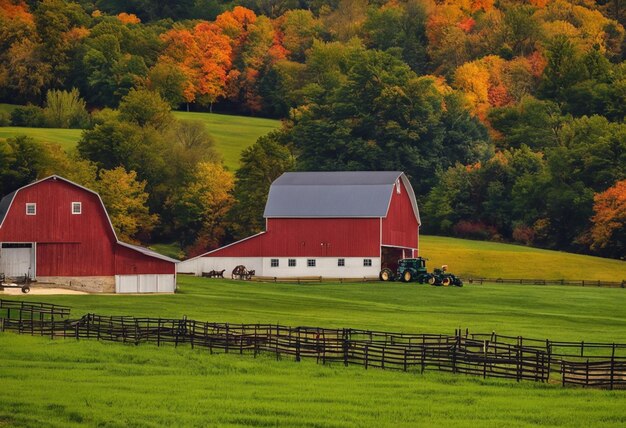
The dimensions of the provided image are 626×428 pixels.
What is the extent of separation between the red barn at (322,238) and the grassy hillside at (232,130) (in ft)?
164

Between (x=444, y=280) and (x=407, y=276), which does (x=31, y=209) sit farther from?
(x=444, y=280)

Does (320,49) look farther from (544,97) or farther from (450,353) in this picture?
(450,353)

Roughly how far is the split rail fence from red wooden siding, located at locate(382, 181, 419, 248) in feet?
134

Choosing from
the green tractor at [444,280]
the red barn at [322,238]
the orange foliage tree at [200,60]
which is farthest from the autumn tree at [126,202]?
the orange foliage tree at [200,60]

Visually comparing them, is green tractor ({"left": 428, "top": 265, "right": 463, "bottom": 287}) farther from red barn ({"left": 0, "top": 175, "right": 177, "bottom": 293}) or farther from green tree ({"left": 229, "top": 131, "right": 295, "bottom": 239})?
green tree ({"left": 229, "top": 131, "right": 295, "bottom": 239})

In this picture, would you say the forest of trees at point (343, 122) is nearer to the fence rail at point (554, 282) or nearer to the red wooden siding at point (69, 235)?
the fence rail at point (554, 282)

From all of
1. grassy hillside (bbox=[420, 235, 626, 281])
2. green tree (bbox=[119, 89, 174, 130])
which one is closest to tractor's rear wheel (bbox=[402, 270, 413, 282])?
grassy hillside (bbox=[420, 235, 626, 281])

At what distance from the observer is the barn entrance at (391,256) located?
11006 cm

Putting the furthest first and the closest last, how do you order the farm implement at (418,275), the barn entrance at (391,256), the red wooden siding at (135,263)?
1. the barn entrance at (391,256)
2. the farm implement at (418,275)
3. the red wooden siding at (135,263)

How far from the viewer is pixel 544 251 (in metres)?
124

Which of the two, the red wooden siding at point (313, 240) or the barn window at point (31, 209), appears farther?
the red wooden siding at point (313, 240)

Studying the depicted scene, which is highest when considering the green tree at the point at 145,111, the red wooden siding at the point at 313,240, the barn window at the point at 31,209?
the green tree at the point at 145,111

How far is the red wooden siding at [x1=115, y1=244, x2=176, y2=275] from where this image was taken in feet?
297

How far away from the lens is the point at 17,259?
8962 cm
